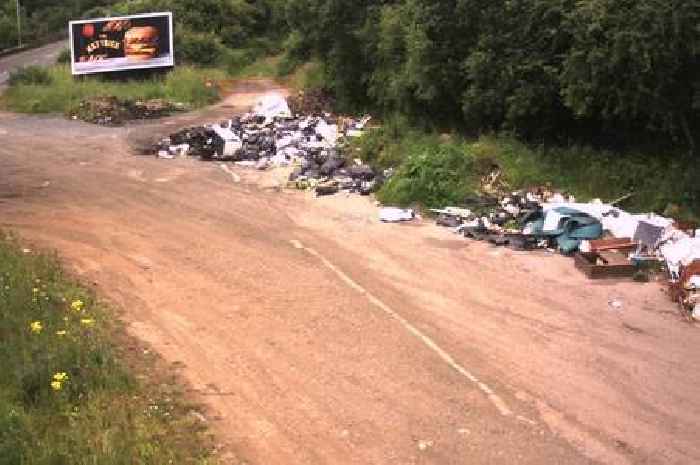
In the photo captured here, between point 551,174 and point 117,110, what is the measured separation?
61.0 ft

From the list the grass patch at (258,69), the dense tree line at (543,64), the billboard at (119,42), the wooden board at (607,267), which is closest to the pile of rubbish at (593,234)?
the wooden board at (607,267)

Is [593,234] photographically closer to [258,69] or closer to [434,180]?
[434,180]

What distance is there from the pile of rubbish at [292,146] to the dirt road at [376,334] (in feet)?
5.80

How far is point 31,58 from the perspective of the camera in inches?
1801

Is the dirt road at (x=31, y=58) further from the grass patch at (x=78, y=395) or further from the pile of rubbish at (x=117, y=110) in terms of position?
the grass patch at (x=78, y=395)

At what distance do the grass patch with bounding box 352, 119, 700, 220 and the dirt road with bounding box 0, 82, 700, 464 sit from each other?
121 centimetres

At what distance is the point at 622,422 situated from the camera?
793cm

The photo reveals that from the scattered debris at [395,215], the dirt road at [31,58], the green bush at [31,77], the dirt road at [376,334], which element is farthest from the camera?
the dirt road at [31,58]

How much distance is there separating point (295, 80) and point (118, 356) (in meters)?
29.1

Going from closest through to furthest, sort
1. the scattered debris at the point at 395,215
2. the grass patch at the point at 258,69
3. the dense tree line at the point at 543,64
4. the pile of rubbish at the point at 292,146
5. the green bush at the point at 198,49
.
Result: the dense tree line at the point at 543,64
the scattered debris at the point at 395,215
the pile of rubbish at the point at 292,146
the green bush at the point at 198,49
the grass patch at the point at 258,69

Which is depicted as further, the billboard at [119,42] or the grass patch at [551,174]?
the billboard at [119,42]

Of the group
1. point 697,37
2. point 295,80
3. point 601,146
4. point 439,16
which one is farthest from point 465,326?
point 295,80

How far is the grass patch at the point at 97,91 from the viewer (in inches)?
1281

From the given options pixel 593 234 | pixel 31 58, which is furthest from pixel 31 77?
pixel 593 234
